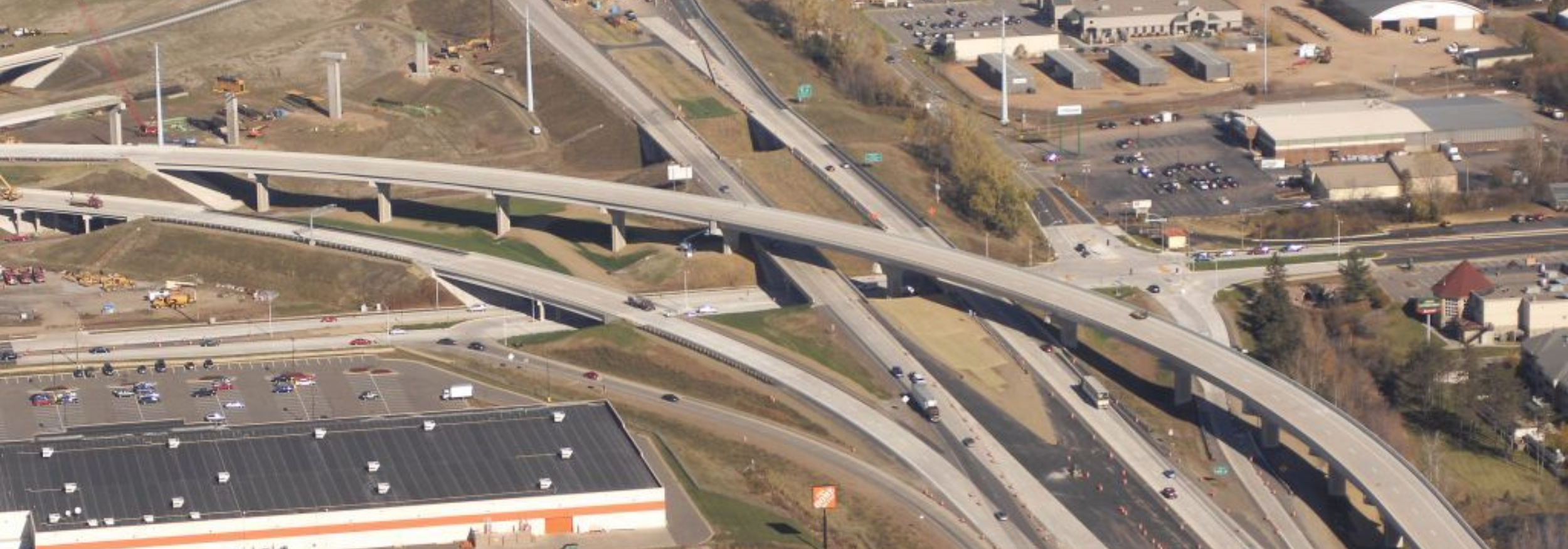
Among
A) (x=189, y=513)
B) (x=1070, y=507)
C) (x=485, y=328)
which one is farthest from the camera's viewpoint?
(x=485, y=328)

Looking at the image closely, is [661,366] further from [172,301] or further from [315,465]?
[172,301]

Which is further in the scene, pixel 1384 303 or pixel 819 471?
pixel 1384 303

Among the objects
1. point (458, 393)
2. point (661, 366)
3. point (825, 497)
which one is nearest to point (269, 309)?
point (458, 393)

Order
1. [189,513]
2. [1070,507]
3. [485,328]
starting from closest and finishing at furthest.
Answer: [189,513] < [1070,507] < [485,328]

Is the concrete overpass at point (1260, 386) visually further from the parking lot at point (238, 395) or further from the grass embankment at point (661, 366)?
the parking lot at point (238, 395)

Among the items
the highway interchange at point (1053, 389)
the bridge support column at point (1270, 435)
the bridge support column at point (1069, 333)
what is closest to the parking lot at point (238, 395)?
the highway interchange at point (1053, 389)

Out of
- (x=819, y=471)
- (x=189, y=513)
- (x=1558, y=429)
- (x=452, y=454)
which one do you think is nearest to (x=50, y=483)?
(x=189, y=513)

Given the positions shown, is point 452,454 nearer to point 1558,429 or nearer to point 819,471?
point 819,471

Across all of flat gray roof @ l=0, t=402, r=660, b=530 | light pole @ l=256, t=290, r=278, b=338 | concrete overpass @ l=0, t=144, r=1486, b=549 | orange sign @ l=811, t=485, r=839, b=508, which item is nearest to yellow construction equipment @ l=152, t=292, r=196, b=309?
light pole @ l=256, t=290, r=278, b=338
